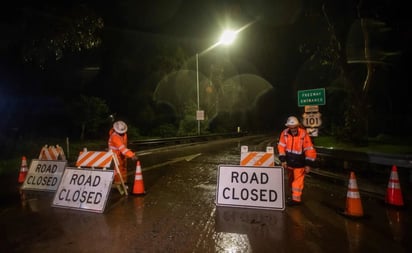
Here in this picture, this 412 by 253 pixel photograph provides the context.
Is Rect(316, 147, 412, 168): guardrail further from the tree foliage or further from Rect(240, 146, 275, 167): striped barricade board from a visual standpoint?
the tree foliage

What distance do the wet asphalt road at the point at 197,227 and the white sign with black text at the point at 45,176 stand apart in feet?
1.96

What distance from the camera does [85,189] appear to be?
7.18 m

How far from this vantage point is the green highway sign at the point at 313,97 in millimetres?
13609

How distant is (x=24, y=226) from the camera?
6.15 metres

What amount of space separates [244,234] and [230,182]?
1776mm

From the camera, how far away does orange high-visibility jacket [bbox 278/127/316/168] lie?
7.02 metres

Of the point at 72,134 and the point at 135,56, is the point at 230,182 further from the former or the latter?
the point at 135,56

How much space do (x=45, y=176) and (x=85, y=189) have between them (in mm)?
2596

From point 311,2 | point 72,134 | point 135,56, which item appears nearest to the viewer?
point 311,2

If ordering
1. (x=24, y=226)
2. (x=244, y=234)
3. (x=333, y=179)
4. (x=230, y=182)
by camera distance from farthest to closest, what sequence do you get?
1. (x=333, y=179)
2. (x=230, y=182)
3. (x=24, y=226)
4. (x=244, y=234)

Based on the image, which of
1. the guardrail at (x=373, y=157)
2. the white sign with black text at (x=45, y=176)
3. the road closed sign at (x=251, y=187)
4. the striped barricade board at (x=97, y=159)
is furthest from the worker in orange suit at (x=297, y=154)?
the white sign with black text at (x=45, y=176)

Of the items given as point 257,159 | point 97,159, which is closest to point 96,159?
point 97,159

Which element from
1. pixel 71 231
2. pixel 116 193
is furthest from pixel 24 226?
pixel 116 193

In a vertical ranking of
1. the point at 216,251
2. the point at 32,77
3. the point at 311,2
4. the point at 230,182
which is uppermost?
the point at 311,2
